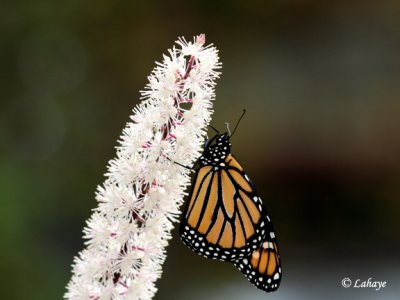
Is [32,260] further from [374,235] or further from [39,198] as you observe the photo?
[374,235]

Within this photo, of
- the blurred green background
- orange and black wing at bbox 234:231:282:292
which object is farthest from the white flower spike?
the blurred green background

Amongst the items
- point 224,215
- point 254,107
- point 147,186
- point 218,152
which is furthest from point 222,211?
point 254,107

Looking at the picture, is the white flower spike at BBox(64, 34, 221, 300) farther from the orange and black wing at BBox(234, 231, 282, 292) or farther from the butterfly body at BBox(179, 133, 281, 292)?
the orange and black wing at BBox(234, 231, 282, 292)

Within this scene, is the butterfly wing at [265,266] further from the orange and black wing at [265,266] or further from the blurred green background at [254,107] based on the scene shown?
the blurred green background at [254,107]

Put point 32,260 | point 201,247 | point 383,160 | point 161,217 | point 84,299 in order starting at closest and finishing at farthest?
1. point 84,299
2. point 161,217
3. point 201,247
4. point 32,260
5. point 383,160

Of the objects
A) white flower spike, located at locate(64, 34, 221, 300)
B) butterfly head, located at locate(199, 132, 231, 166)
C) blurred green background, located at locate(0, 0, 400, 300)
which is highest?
blurred green background, located at locate(0, 0, 400, 300)

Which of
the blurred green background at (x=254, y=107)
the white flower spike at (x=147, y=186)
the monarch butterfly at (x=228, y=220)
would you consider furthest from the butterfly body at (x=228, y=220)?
the blurred green background at (x=254, y=107)

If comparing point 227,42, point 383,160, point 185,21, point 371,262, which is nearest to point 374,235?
point 371,262
